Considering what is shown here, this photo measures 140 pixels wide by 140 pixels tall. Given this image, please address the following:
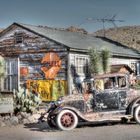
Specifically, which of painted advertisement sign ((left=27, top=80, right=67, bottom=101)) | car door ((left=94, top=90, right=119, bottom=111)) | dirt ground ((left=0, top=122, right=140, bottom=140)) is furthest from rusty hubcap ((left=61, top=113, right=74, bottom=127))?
painted advertisement sign ((left=27, top=80, right=67, bottom=101))

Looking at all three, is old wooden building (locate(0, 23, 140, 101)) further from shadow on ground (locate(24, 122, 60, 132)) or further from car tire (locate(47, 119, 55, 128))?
car tire (locate(47, 119, 55, 128))

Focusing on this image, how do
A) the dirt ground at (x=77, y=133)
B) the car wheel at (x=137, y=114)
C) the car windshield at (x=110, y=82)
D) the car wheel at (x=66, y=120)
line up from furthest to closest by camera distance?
1. the car windshield at (x=110, y=82)
2. the car wheel at (x=137, y=114)
3. the car wheel at (x=66, y=120)
4. the dirt ground at (x=77, y=133)

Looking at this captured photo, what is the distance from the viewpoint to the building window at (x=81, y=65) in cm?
2788

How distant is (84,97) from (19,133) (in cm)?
274

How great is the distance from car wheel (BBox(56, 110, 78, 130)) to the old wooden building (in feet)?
34.1

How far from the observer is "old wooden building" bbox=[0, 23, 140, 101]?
27406mm

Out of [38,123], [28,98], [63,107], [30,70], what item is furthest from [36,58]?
[63,107]

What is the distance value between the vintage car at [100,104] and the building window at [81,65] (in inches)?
409

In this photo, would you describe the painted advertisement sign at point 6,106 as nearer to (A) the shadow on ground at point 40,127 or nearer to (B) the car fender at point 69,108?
(A) the shadow on ground at point 40,127

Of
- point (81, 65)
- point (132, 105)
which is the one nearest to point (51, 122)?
point (132, 105)

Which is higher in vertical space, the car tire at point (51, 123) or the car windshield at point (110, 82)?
the car windshield at point (110, 82)

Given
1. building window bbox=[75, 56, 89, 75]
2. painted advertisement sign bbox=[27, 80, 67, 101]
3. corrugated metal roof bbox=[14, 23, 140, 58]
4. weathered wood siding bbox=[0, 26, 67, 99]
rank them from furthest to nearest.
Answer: corrugated metal roof bbox=[14, 23, 140, 58], building window bbox=[75, 56, 89, 75], weathered wood siding bbox=[0, 26, 67, 99], painted advertisement sign bbox=[27, 80, 67, 101]

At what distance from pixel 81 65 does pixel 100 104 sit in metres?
11.4

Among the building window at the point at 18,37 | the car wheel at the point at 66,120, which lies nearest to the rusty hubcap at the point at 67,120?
the car wheel at the point at 66,120
